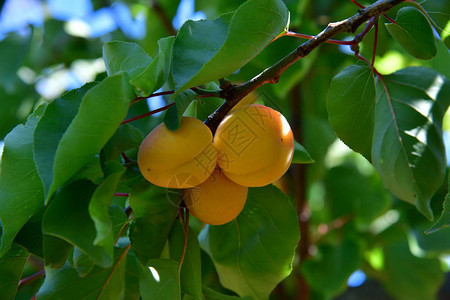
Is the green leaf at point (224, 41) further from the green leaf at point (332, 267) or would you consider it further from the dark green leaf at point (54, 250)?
the green leaf at point (332, 267)

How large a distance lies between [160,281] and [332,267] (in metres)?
0.85

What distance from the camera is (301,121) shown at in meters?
1.51

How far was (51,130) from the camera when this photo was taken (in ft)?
1.79

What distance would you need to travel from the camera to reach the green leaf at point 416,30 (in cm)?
65

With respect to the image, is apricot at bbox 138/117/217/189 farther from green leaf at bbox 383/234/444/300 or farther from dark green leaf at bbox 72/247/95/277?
green leaf at bbox 383/234/444/300

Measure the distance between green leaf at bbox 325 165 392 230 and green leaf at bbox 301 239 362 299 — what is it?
0.37ft

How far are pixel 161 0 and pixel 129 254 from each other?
1102 millimetres


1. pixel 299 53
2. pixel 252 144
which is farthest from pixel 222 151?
pixel 299 53

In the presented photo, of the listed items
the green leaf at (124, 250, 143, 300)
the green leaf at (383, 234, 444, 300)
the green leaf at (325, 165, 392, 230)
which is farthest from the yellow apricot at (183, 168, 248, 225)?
the green leaf at (383, 234, 444, 300)

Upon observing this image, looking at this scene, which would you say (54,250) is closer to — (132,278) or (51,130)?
(51,130)

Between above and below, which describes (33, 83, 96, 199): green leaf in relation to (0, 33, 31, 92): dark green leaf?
above

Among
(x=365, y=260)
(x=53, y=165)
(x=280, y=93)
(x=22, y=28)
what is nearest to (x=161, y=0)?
(x=22, y=28)

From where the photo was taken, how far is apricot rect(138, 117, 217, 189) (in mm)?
559

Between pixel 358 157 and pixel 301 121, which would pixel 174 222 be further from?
pixel 358 157
